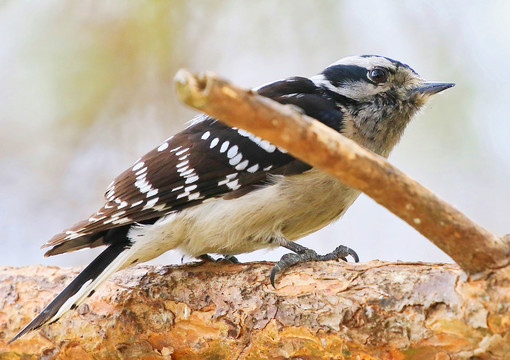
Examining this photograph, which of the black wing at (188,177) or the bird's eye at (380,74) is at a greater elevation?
the bird's eye at (380,74)

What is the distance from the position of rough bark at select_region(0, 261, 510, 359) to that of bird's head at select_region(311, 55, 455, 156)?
3.14ft

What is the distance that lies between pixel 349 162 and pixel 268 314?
1.09 m

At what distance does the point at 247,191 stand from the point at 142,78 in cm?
243

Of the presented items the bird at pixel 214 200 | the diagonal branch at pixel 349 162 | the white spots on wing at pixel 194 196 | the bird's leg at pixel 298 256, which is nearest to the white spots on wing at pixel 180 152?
the bird at pixel 214 200

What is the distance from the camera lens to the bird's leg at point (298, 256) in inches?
104

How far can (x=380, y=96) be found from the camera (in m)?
3.32

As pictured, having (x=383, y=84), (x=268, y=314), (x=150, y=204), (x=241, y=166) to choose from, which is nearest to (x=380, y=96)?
(x=383, y=84)

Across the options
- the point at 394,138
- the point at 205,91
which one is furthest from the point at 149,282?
the point at 205,91

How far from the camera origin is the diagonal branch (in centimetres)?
140

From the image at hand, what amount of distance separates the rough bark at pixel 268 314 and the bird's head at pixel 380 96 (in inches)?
37.6

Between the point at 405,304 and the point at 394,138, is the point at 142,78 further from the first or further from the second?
the point at 405,304

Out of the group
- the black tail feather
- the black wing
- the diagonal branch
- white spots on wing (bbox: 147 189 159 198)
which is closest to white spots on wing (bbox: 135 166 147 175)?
the black wing

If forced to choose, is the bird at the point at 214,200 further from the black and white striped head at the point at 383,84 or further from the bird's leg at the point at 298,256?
the black and white striped head at the point at 383,84

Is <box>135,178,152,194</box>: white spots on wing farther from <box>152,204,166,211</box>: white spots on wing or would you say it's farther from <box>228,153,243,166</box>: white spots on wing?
<box>228,153,243,166</box>: white spots on wing
